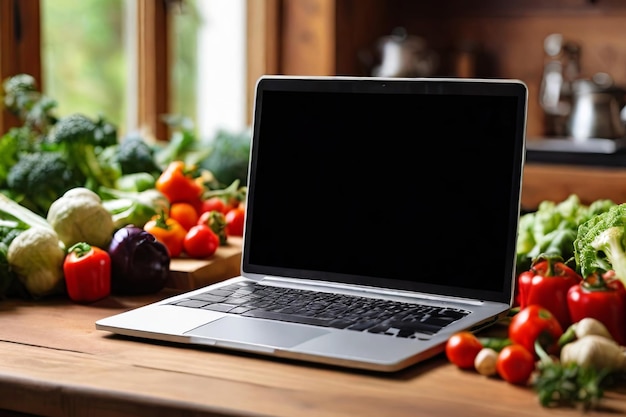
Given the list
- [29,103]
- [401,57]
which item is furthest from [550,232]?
[401,57]

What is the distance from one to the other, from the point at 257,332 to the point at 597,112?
9.76ft

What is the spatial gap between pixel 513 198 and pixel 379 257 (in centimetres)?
22

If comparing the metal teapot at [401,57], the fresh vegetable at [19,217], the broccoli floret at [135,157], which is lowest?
the fresh vegetable at [19,217]

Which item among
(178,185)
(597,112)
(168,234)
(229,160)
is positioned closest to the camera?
(168,234)

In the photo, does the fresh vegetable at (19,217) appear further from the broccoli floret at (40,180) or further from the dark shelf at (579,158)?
the dark shelf at (579,158)

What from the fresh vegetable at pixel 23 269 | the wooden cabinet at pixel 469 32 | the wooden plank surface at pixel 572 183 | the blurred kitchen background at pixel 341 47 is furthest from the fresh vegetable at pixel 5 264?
the wooden cabinet at pixel 469 32

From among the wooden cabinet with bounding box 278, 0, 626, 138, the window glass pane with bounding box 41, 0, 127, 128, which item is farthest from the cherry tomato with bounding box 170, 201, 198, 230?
the wooden cabinet with bounding box 278, 0, 626, 138

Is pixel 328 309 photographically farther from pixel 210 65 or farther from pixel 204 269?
pixel 210 65

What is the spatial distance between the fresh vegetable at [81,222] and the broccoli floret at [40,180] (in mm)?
315

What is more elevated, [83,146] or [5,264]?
[83,146]

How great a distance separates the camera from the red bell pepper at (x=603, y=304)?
3.80 ft

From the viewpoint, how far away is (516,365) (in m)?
1.03

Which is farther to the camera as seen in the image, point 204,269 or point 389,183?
point 204,269

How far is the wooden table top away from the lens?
970mm
